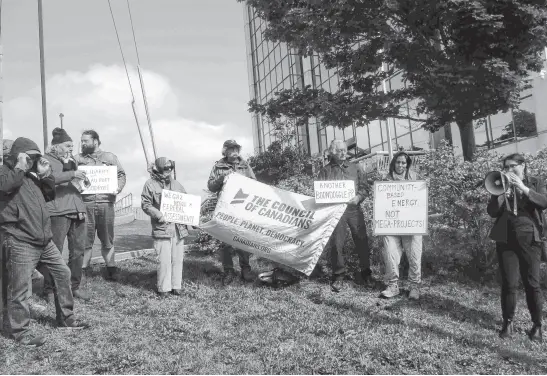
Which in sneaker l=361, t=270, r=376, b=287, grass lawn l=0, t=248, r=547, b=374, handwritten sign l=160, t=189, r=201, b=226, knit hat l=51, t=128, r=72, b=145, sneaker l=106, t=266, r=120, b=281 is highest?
knit hat l=51, t=128, r=72, b=145

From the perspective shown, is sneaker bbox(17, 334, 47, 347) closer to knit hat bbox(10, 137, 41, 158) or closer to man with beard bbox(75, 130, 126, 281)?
knit hat bbox(10, 137, 41, 158)

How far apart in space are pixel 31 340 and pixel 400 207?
15.2 feet

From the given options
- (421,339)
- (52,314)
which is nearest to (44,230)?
(52,314)

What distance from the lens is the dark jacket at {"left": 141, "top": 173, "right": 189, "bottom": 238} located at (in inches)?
296

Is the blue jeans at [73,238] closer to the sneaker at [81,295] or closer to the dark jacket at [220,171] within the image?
the sneaker at [81,295]

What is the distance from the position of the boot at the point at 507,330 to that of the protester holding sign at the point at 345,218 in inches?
86.6

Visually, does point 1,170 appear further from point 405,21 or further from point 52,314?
point 405,21

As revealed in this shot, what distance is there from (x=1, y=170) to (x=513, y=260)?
520 cm

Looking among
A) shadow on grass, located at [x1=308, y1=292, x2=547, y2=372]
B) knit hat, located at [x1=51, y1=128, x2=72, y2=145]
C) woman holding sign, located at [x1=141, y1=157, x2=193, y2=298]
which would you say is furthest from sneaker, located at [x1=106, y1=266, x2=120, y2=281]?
shadow on grass, located at [x1=308, y1=292, x2=547, y2=372]

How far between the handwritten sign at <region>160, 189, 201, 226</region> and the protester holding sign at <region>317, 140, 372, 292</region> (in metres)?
1.79

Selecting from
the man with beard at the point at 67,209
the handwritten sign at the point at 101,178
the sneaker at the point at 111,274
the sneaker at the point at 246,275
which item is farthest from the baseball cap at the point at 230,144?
the sneaker at the point at 111,274

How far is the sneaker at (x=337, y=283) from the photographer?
24.6 feet

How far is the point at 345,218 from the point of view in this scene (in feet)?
25.5

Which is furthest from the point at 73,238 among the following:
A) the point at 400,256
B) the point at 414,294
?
the point at 414,294
